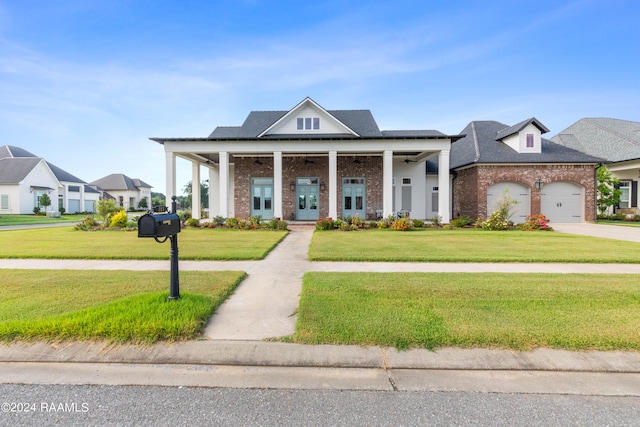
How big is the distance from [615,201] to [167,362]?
30636mm

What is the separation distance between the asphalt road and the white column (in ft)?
65.7

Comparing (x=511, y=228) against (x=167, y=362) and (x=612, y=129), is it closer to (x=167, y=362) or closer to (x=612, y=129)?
(x=167, y=362)

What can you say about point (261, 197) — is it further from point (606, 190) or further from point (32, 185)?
point (32, 185)

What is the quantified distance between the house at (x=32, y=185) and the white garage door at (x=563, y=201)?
3823 centimetres

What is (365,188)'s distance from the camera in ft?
67.7

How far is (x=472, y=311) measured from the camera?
3.86m

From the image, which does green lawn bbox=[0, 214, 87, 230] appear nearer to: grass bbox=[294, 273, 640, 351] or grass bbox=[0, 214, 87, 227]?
grass bbox=[0, 214, 87, 227]

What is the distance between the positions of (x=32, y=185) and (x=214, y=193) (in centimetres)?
2777

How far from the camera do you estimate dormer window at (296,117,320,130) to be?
A: 62.9 ft

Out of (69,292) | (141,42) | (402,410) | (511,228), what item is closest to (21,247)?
(69,292)

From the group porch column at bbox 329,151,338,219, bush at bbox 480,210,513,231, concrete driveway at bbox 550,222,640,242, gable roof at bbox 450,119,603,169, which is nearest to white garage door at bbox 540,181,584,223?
concrete driveway at bbox 550,222,640,242

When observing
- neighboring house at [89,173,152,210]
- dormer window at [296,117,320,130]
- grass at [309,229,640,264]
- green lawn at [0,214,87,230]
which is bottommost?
grass at [309,229,640,264]

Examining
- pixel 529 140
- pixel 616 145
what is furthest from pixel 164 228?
pixel 616 145

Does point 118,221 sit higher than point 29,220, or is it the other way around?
point 118,221
